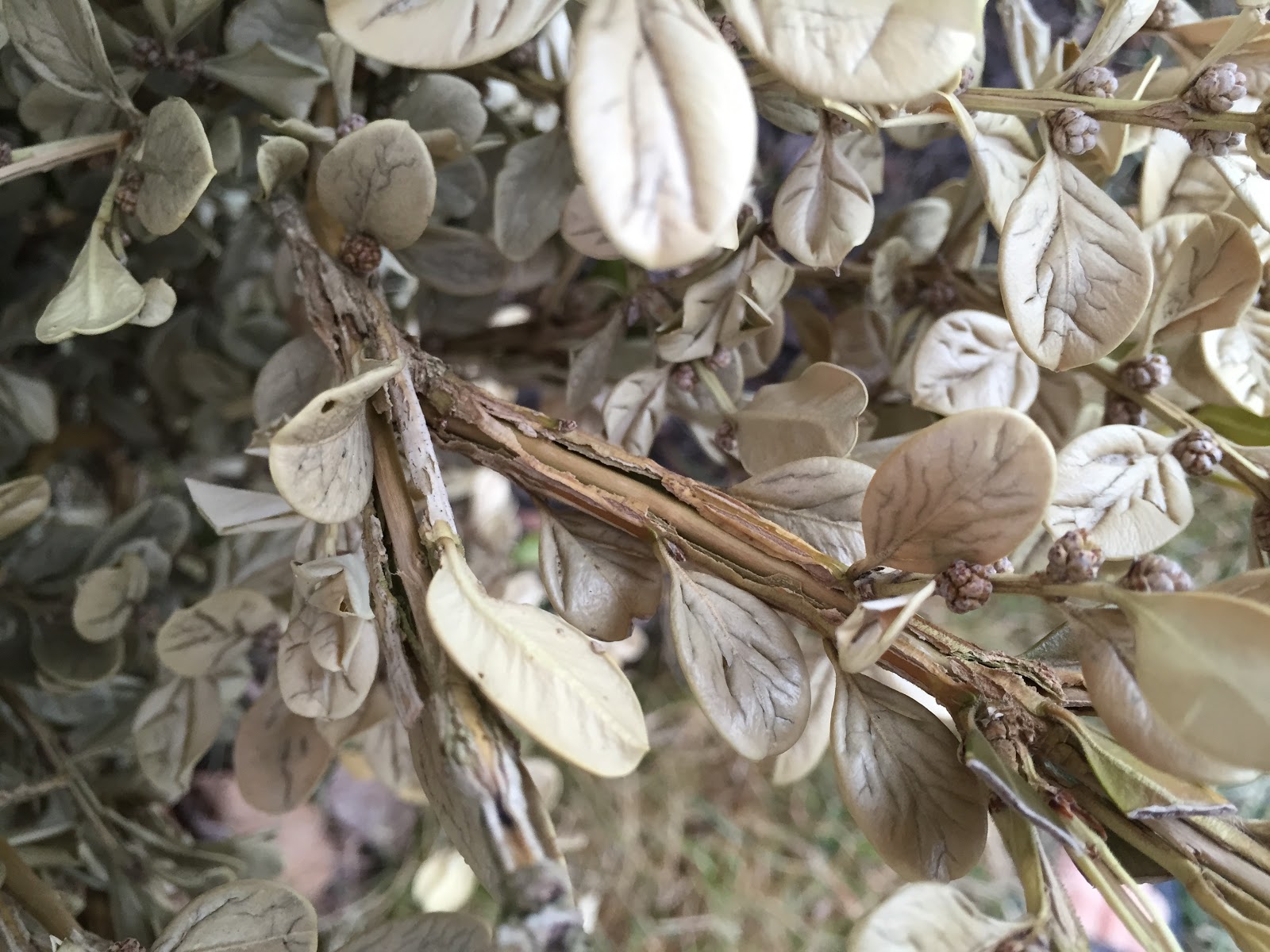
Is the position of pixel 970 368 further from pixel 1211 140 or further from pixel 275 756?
pixel 275 756

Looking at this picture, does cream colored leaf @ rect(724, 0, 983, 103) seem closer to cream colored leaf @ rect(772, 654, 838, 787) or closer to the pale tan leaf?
the pale tan leaf

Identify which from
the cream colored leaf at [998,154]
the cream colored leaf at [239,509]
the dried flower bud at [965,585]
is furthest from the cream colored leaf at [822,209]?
the cream colored leaf at [239,509]

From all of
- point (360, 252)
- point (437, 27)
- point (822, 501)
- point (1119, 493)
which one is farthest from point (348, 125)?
point (1119, 493)

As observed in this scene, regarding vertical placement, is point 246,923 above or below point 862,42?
below

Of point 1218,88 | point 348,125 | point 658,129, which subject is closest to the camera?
point 658,129

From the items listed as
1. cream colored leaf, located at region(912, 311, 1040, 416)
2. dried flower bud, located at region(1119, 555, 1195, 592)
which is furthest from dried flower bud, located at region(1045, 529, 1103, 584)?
cream colored leaf, located at region(912, 311, 1040, 416)

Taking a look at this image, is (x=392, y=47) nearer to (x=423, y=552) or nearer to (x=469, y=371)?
(x=423, y=552)

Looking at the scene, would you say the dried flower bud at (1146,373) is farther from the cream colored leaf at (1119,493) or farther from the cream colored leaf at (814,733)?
the cream colored leaf at (814,733)
